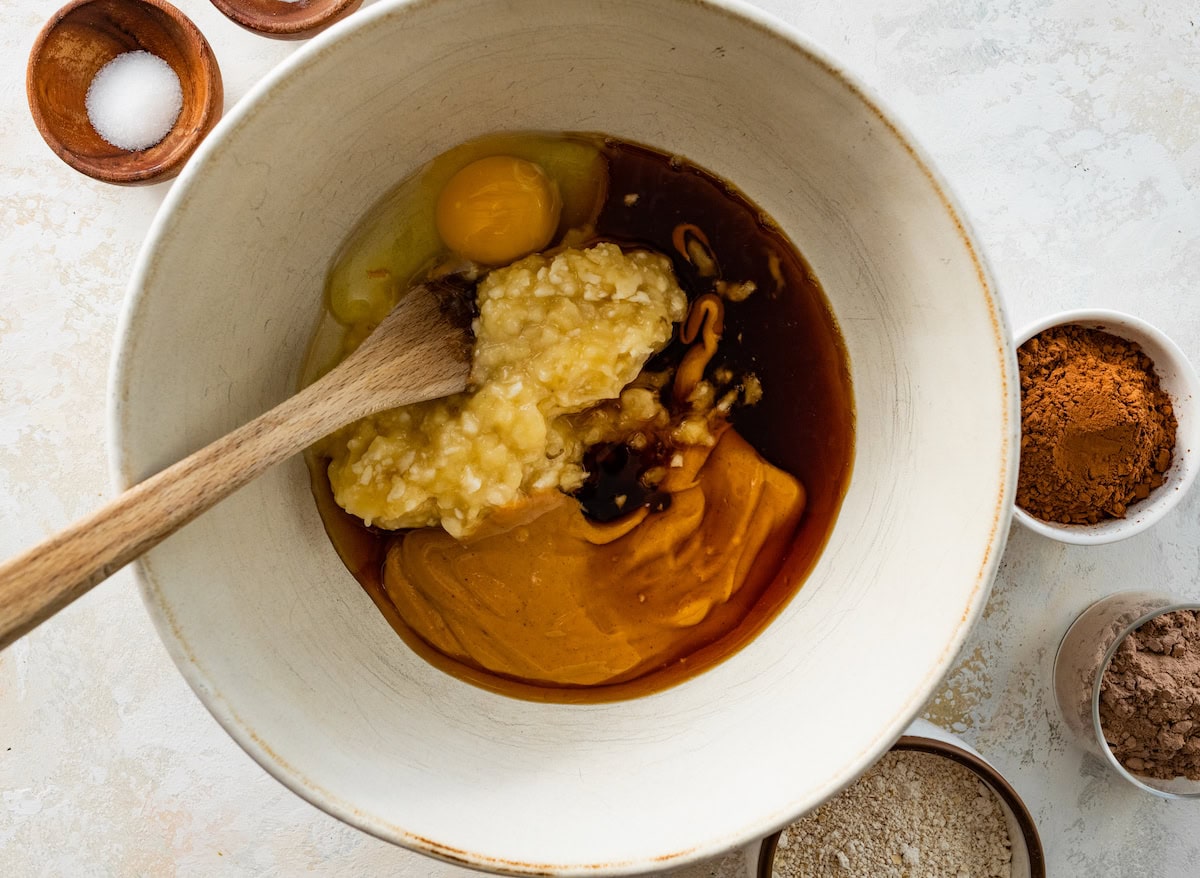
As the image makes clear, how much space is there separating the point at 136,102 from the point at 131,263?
0.26 metres

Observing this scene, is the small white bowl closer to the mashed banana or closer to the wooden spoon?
the mashed banana

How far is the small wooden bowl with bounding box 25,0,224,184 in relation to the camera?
54.3 inches

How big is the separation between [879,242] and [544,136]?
525 millimetres

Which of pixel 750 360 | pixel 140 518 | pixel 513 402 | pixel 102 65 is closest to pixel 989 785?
pixel 750 360

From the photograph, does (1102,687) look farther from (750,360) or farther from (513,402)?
(513,402)

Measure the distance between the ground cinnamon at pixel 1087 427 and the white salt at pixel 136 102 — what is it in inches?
56.6

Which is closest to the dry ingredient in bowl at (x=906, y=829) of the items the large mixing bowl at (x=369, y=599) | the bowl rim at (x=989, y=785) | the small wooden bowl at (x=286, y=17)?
the bowl rim at (x=989, y=785)

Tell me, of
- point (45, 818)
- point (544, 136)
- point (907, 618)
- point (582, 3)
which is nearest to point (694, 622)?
point (907, 618)

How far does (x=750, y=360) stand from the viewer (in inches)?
55.3

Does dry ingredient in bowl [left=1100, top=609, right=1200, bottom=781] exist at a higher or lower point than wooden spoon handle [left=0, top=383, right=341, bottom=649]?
lower

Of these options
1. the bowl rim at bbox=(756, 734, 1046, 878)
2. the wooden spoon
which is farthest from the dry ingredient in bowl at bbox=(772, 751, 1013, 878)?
the wooden spoon

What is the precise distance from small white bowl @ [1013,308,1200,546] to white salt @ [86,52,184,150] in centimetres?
142

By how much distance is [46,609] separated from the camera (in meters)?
0.90

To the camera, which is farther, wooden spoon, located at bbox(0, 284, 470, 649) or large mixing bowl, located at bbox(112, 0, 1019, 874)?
large mixing bowl, located at bbox(112, 0, 1019, 874)
